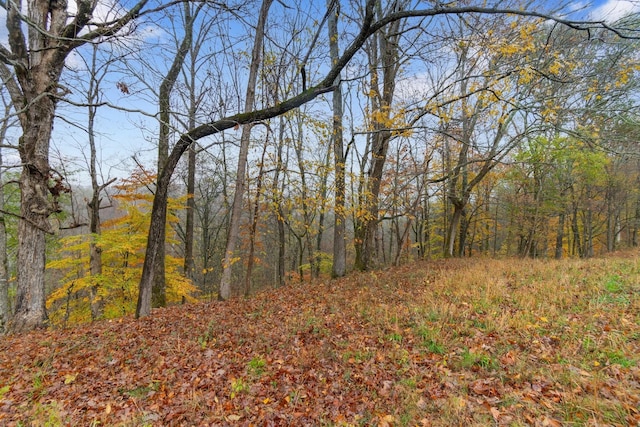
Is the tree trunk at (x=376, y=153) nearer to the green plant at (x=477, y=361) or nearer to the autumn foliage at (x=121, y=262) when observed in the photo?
the green plant at (x=477, y=361)

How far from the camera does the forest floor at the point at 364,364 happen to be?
3.04 meters

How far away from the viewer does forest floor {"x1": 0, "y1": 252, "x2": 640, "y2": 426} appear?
3.04 meters

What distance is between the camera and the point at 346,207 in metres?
10.1

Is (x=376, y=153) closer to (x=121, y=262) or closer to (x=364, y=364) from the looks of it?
(x=364, y=364)

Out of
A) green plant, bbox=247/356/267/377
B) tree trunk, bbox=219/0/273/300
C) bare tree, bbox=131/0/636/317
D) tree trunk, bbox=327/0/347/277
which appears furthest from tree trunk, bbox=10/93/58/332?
tree trunk, bbox=327/0/347/277

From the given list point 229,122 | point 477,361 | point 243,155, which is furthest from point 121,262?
point 477,361

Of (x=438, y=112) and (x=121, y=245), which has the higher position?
(x=438, y=112)

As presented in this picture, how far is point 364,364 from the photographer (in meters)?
4.07

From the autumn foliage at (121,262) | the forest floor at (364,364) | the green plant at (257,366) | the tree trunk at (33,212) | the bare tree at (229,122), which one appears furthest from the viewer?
the autumn foliage at (121,262)

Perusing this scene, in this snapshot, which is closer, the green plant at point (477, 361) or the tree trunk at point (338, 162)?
the green plant at point (477, 361)

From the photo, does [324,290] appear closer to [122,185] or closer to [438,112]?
[438,112]

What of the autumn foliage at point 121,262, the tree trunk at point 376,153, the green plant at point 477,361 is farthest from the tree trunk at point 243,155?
the green plant at point 477,361

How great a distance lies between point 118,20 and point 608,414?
840 cm

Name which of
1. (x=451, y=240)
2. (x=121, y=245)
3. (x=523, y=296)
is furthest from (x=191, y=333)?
(x=451, y=240)
